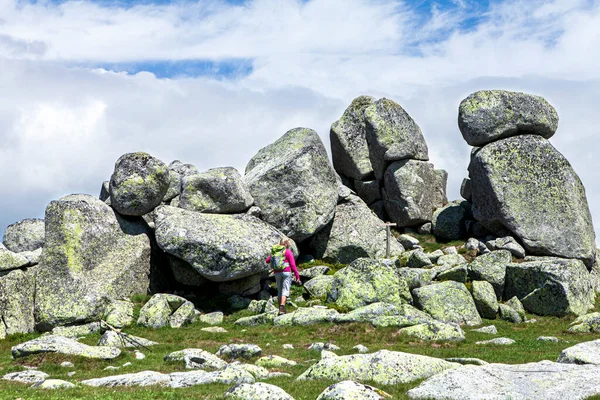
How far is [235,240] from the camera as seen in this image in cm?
4484

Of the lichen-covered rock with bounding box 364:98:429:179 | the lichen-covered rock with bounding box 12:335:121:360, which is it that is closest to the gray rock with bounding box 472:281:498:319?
the lichen-covered rock with bounding box 12:335:121:360

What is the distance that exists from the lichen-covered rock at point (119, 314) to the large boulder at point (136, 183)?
735cm

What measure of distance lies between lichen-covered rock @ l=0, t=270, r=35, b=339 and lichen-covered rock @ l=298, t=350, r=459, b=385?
25510 millimetres

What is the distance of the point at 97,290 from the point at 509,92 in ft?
135

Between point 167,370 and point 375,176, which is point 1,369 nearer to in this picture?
point 167,370

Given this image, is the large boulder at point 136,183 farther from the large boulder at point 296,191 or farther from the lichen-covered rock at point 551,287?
the lichen-covered rock at point 551,287

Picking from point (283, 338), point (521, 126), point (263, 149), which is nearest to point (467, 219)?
point (521, 126)

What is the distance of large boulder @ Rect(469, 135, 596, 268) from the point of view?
57906 mm

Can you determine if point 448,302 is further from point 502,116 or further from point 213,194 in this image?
point 502,116

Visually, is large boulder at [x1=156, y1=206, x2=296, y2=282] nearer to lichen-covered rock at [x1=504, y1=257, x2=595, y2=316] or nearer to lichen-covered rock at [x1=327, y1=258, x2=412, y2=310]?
lichen-covered rock at [x1=327, y1=258, x2=412, y2=310]

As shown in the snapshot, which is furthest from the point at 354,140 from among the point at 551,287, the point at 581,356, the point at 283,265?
the point at 581,356

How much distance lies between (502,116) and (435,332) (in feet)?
105

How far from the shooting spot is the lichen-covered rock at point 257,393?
712 inches

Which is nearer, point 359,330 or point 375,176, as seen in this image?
point 359,330
